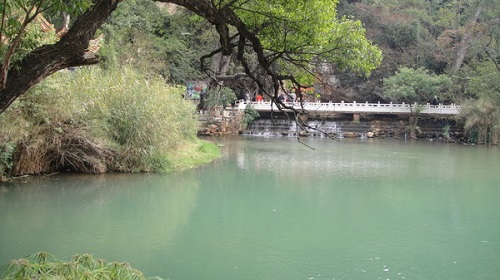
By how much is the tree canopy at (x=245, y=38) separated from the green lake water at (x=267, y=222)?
2418 millimetres

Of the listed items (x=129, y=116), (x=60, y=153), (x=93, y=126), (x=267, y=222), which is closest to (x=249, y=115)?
(x=129, y=116)

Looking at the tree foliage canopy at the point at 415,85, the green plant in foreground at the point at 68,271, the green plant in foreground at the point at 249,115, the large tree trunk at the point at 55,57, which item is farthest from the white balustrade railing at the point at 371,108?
the large tree trunk at the point at 55,57

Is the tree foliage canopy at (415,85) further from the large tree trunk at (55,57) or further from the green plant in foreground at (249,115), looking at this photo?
the large tree trunk at (55,57)

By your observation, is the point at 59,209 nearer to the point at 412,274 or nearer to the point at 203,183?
the point at 203,183

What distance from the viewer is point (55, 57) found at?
352 centimetres

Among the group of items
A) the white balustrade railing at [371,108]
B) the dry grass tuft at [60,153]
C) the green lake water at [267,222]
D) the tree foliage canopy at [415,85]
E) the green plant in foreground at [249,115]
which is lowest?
the green lake water at [267,222]

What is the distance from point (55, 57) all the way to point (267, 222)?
19.0 ft

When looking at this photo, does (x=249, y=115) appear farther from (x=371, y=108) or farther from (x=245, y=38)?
(x=245, y=38)

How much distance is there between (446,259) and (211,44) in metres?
22.5

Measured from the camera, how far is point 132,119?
1230 centimetres

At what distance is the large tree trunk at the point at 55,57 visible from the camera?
136 inches

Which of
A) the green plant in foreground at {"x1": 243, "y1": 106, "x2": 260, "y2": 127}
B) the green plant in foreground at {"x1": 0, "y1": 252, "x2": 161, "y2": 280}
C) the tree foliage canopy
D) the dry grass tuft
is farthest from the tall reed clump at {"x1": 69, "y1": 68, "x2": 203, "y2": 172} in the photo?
the tree foliage canopy

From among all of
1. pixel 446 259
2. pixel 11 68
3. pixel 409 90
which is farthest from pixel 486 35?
pixel 11 68

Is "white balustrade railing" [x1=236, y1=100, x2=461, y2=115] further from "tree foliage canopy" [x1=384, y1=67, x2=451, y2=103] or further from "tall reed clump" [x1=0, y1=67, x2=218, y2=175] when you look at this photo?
"tall reed clump" [x1=0, y1=67, x2=218, y2=175]
